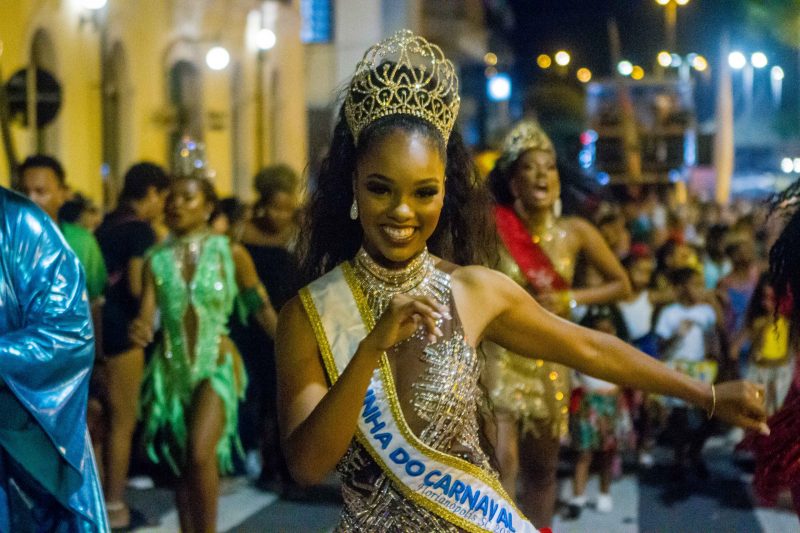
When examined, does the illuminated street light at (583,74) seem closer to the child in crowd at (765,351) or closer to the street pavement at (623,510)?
the child in crowd at (765,351)

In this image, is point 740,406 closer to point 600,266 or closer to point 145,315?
point 600,266

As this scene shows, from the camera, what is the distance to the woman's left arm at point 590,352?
10.6ft

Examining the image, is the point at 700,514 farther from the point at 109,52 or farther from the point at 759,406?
the point at 109,52

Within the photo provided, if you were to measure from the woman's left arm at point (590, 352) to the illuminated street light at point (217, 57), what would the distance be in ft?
62.5

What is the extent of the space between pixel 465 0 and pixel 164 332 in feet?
130

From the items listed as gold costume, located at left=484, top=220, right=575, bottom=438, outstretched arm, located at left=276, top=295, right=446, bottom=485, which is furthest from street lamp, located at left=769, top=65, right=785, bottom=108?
outstretched arm, located at left=276, top=295, right=446, bottom=485

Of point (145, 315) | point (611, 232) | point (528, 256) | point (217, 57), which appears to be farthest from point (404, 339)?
point (217, 57)

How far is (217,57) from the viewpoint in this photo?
71.7 feet

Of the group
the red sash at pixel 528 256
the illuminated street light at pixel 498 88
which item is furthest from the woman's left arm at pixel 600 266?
the illuminated street light at pixel 498 88

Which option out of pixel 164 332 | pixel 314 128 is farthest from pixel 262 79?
pixel 164 332

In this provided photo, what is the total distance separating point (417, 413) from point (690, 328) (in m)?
7.64

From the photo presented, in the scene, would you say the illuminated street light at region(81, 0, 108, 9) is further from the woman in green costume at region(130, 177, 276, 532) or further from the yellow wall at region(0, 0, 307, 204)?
the woman in green costume at region(130, 177, 276, 532)

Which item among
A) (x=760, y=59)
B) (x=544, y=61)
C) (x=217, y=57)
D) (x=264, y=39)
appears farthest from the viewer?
(x=544, y=61)

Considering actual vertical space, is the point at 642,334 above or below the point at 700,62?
below
